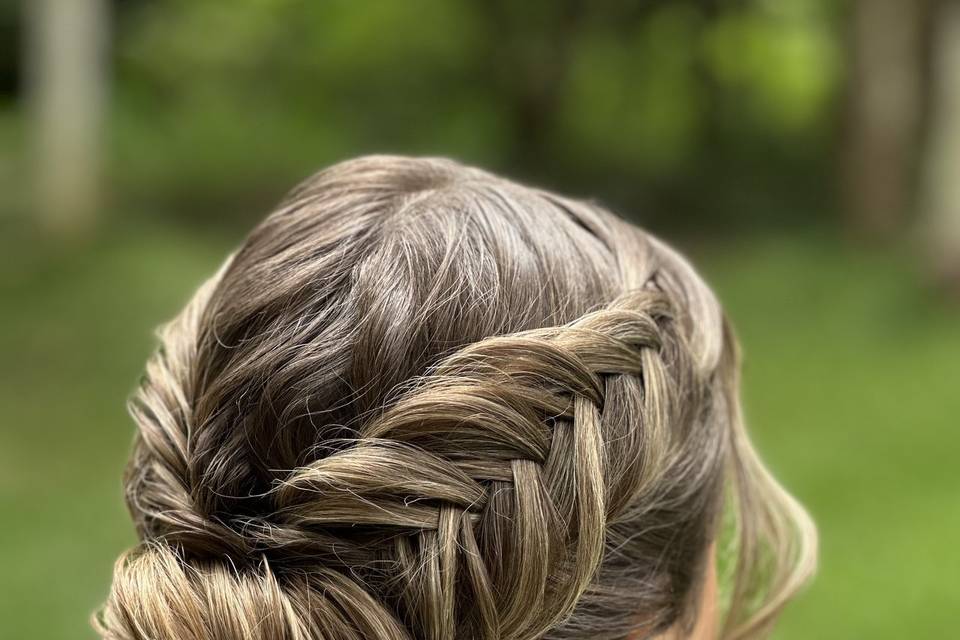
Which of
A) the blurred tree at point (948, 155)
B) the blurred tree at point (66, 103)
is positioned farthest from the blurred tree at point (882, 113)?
the blurred tree at point (66, 103)

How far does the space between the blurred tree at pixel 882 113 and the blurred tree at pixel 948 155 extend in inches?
40.6

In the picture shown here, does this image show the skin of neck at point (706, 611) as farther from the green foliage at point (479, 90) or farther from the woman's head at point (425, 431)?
the green foliage at point (479, 90)

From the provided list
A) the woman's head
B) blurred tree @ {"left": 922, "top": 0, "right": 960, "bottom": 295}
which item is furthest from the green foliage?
the woman's head

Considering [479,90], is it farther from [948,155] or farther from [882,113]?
[948,155]

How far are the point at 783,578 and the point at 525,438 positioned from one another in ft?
2.15

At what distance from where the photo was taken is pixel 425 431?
833mm

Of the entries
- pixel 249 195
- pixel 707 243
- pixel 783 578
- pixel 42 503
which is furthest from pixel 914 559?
pixel 249 195

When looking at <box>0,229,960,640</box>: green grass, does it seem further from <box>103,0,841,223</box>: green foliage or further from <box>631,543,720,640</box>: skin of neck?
<box>631,543,720,640</box>: skin of neck

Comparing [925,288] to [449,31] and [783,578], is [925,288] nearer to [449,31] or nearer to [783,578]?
[783,578]

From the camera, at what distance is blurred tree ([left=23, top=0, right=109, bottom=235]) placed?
224 inches

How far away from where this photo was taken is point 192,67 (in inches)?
347

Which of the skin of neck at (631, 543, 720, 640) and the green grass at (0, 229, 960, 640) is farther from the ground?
the skin of neck at (631, 543, 720, 640)

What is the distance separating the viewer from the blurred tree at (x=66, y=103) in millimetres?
5691

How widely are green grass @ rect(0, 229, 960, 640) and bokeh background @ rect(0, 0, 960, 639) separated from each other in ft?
0.05
